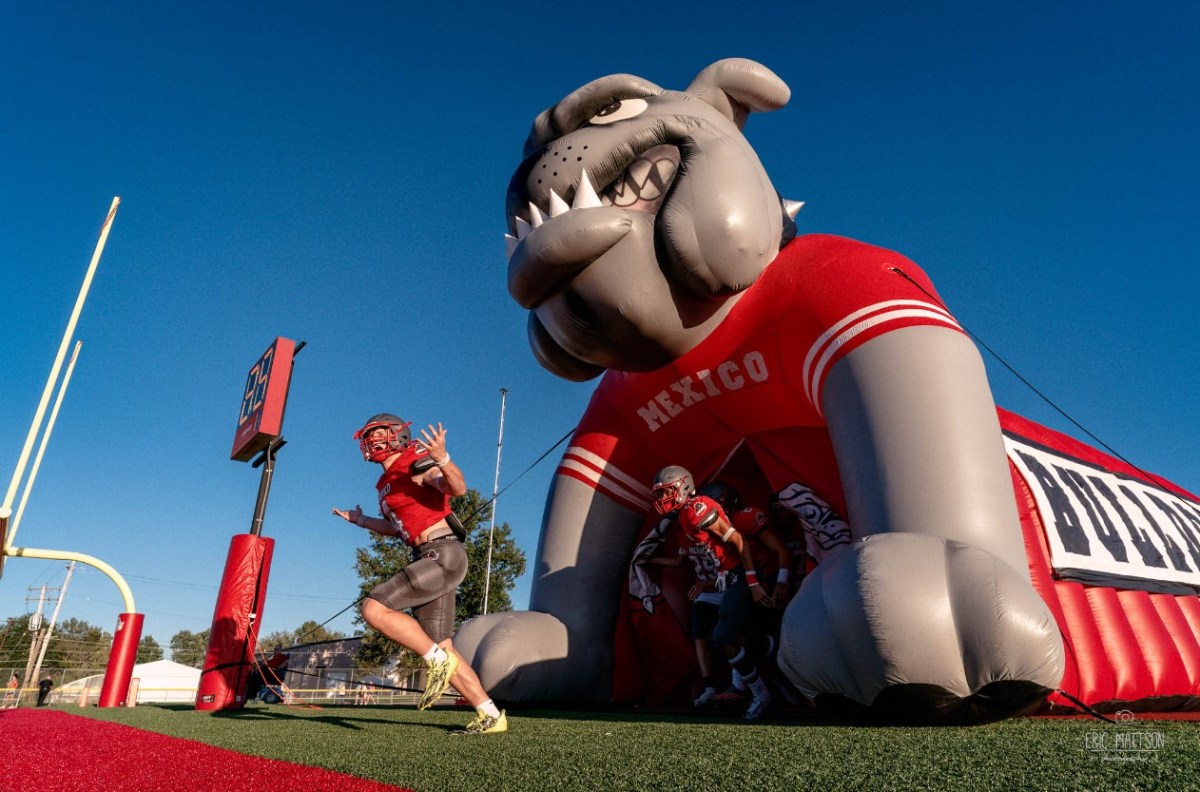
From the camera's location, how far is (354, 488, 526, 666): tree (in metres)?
17.9

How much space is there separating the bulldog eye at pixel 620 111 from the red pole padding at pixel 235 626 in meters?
4.14

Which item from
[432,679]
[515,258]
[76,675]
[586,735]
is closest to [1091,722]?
[586,735]

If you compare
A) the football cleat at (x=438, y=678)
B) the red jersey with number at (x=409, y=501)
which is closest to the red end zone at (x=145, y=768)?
the football cleat at (x=438, y=678)

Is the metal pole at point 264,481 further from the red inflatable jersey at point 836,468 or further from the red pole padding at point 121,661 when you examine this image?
the red inflatable jersey at point 836,468

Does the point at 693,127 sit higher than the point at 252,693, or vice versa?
the point at 693,127

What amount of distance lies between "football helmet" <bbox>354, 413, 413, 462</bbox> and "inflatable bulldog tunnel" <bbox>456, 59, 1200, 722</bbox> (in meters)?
0.86

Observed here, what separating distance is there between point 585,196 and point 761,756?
2310mm

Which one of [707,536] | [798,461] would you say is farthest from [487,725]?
[798,461]

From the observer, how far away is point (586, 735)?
2436 millimetres

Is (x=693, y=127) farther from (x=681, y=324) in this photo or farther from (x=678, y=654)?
(x=678, y=654)

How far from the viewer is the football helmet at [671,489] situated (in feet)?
12.3

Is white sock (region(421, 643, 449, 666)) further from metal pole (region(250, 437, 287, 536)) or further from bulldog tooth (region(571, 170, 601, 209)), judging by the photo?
metal pole (region(250, 437, 287, 536))

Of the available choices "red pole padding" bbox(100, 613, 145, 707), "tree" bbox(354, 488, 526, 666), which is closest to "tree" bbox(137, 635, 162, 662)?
"tree" bbox(354, 488, 526, 666)

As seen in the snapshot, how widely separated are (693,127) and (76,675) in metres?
14.7
